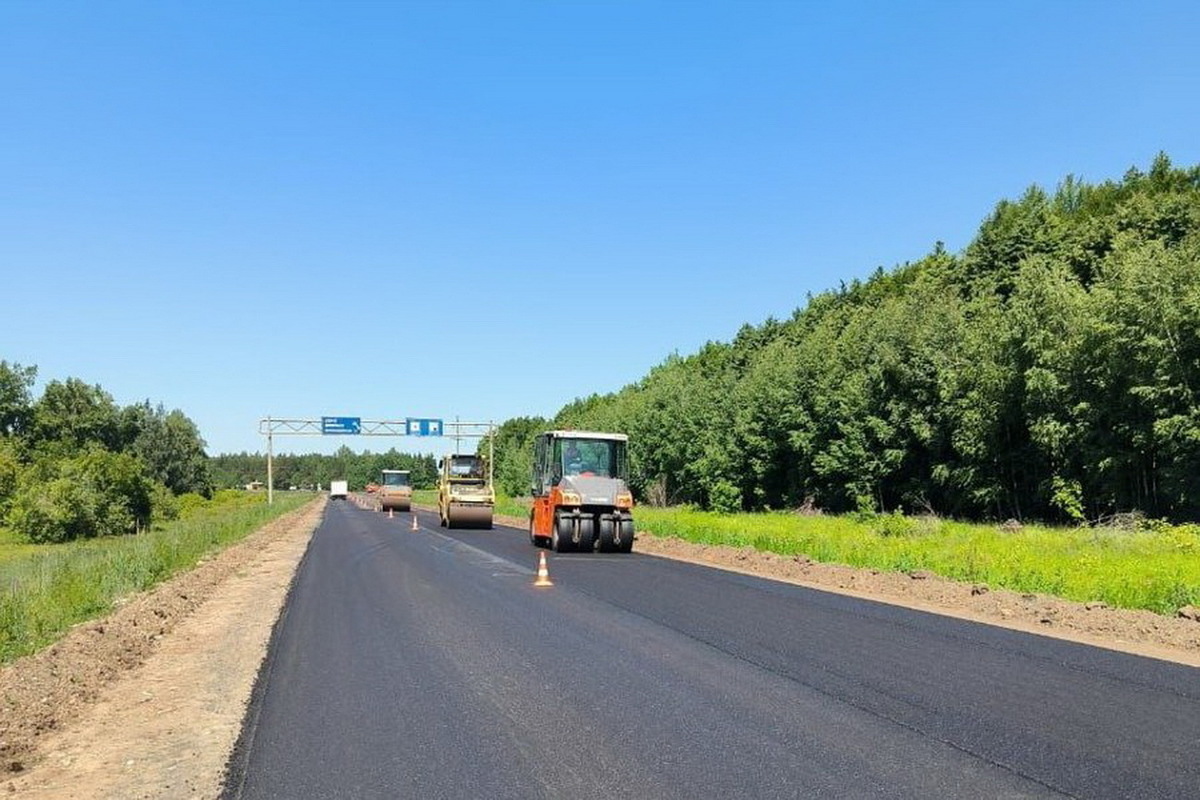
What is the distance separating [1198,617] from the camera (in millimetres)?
11297

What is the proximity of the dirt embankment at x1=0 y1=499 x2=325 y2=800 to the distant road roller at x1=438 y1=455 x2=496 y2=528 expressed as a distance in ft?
77.2

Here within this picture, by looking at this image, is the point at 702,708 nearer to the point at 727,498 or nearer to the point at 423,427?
the point at 727,498

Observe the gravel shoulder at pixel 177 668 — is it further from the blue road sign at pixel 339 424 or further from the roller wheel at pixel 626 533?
the blue road sign at pixel 339 424

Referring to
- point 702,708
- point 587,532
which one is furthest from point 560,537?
point 702,708

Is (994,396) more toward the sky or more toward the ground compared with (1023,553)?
more toward the sky

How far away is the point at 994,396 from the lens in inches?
1378

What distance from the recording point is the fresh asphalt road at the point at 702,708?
546cm

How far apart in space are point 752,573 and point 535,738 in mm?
12743

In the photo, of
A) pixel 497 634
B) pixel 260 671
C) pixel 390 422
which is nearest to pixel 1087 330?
pixel 497 634

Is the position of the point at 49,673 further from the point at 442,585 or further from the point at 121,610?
the point at 442,585

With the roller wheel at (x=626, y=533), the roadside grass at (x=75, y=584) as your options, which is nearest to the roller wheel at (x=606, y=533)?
the roller wheel at (x=626, y=533)

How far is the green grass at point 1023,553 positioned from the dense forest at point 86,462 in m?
33.4

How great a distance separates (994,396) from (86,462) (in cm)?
4727

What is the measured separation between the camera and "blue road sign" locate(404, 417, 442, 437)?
80188mm
